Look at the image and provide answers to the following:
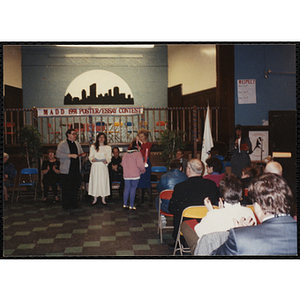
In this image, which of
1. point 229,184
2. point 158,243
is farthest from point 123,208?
point 229,184

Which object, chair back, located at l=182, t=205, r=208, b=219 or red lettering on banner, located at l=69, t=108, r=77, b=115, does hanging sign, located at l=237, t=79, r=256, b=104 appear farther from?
chair back, located at l=182, t=205, r=208, b=219

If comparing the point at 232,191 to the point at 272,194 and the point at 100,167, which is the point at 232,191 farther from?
the point at 100,167

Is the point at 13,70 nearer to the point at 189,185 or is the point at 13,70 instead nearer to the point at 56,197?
the point at 56,197

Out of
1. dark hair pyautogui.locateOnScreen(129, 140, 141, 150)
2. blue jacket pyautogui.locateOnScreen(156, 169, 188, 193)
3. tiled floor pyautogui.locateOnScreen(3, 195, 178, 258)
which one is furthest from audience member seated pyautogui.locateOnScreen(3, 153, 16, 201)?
blue jacket pyautogui.locateOnScreen(156, 169, 188, 193)

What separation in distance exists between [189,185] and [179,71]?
8640mm

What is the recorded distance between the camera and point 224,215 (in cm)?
225

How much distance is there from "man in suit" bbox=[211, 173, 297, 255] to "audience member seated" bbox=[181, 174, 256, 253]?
1.18ft

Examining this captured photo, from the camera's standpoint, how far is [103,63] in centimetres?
1183

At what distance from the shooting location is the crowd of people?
70.3 inches

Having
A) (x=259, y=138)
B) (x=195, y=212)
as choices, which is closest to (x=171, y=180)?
(x=195, y=212)

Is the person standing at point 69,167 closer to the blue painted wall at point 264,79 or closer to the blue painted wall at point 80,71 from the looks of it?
the blue painted wall at point 264,79

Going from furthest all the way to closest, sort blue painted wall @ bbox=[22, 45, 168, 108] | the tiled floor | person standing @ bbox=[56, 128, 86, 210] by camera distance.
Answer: blue painted wall @ bbox=[22, 45, 168, 108] → person standing @ bbox=[56, 128, 86, 210] → the tiled floor

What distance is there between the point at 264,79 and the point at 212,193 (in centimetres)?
501

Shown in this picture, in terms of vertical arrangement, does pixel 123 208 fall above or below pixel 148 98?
below
